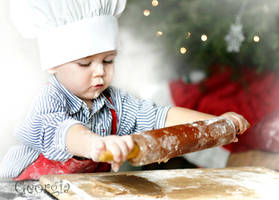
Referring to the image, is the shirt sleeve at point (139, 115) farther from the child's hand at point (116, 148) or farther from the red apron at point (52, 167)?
the child's hand at point (116, 148)

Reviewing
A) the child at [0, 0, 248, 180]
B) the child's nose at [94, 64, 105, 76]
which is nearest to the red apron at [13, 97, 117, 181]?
the child at [0, 0, 248, 180]

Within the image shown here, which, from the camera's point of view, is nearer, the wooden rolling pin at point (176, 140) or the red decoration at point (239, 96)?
the wooden rolling pin at point (176, 140)

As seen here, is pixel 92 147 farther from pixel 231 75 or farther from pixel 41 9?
pixel 231 75

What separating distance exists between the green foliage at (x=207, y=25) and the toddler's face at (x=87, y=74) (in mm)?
1001

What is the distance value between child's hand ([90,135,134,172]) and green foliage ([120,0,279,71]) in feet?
4.66

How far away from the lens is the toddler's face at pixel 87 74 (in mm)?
1269

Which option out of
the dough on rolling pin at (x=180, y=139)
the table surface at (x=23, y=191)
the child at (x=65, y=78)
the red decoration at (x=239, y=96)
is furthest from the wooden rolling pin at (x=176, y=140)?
the red decoration at (x=239, y=96)

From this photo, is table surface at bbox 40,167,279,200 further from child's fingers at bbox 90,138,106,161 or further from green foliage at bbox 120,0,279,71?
green foliage at bbox 120,0,279,71

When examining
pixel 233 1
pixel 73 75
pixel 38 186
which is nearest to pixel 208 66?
pixel 233 1

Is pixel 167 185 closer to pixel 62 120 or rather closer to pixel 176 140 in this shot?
pixel 176 140

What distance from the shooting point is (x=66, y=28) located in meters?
1.25

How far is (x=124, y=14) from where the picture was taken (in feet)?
7.46

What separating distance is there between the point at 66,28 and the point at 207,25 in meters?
1.21

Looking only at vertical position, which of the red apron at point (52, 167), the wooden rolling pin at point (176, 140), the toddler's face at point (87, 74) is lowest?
the red apron at point (52, 167)
